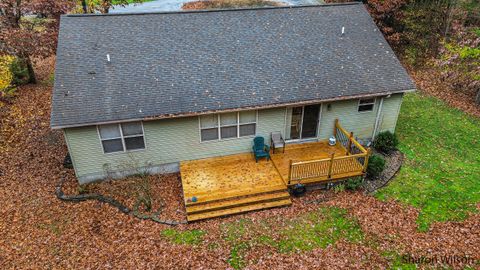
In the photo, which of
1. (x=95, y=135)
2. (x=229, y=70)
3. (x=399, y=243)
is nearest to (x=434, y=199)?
(x=399, y=243)

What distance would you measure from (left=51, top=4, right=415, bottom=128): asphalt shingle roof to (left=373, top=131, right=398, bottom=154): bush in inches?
79.8

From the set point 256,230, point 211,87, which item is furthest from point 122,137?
point 256,230

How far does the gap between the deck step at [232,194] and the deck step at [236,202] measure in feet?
0.25

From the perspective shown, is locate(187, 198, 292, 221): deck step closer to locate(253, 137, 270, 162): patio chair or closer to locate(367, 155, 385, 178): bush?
locate(253, 137, 270, 162): patio chair

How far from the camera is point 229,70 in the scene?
12953mm

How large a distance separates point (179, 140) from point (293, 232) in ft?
17.6

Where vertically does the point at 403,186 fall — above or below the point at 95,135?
below

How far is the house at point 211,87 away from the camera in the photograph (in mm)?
11695

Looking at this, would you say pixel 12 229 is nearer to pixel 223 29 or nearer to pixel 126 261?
pixel 126 261

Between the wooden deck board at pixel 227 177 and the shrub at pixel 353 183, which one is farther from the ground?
the wooden deck board at pixel 227 177

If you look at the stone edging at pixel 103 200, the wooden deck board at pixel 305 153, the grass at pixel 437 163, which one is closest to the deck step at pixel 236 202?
the stone edging at pixel 103 200

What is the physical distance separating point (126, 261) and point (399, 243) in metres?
8.08

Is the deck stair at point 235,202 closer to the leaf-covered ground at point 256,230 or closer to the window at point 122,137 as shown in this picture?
the leaf-covered ground at point 256,230

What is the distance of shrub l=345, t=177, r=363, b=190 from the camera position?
1209 centimetres
